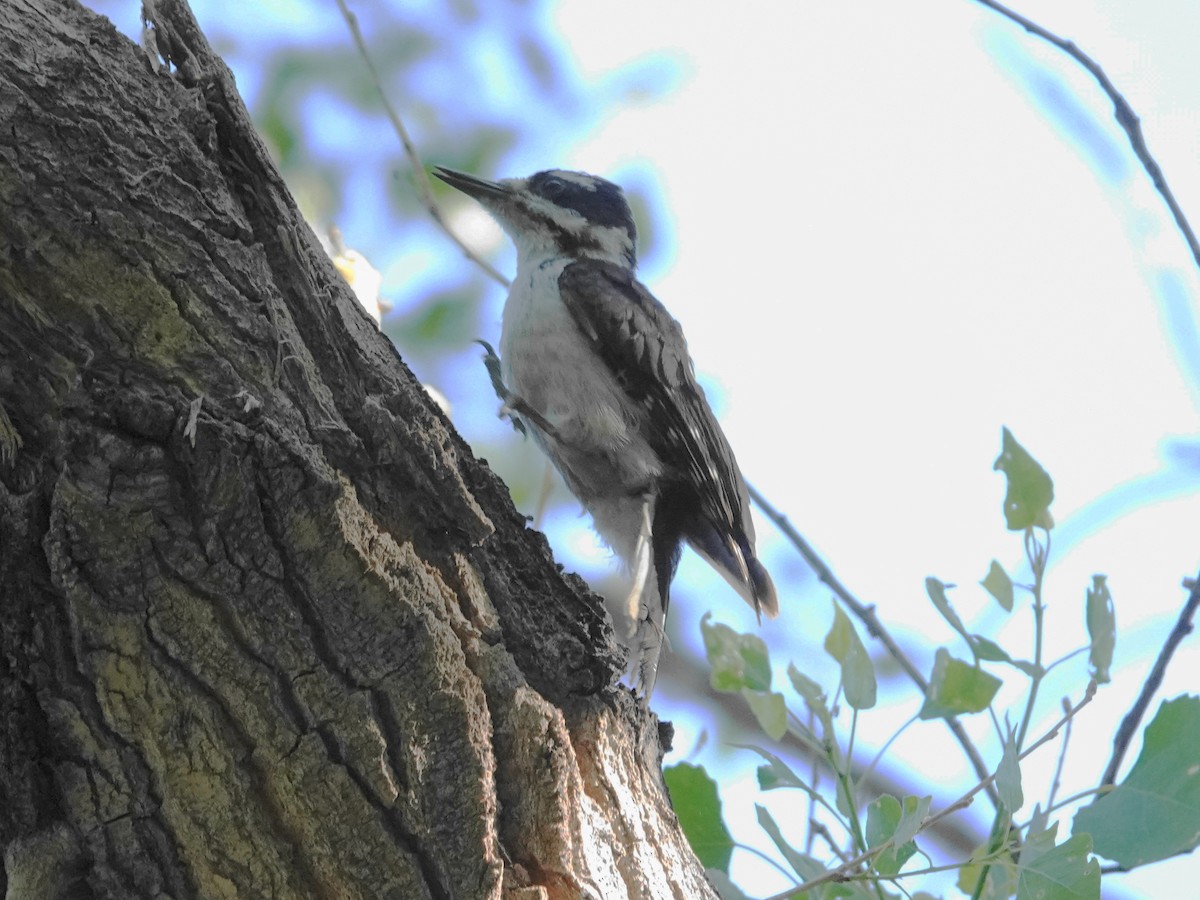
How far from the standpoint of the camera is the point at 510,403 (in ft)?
12.4

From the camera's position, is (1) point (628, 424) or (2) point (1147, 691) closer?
(2) point (1147, 691)

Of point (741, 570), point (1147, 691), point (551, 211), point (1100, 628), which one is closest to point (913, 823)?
point (1100, 628)

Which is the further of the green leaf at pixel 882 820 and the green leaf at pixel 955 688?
the green leaf at pixel 955 688

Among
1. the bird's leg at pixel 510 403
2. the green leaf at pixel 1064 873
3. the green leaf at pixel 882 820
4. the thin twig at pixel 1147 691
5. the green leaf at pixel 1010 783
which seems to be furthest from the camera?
the bird's leg at pixel 510 403

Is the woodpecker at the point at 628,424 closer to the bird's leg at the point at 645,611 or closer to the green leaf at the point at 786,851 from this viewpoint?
the bird's leg at the point at 645,611

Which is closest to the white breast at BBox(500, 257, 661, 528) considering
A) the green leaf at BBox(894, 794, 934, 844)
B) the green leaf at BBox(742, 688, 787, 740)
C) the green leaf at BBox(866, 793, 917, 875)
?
the green leaf at BBox(742, 688, 787, 740)

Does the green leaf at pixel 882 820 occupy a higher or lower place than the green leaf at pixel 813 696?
lower

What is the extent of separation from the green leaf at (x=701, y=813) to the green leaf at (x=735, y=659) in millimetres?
212

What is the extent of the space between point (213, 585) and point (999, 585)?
5.21 feet

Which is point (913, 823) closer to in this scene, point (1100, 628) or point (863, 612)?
point (1100, 628)

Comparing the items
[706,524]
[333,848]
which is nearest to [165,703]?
[333,848]

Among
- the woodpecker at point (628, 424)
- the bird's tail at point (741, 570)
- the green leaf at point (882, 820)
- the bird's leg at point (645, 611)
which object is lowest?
the green leaf at point (882, 820)

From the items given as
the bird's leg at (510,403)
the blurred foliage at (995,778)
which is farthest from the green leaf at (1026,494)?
the bird's leg at (510,403)

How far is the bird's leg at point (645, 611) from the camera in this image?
3326mm
